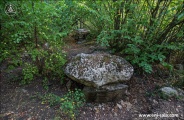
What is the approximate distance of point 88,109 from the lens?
8.64 feet

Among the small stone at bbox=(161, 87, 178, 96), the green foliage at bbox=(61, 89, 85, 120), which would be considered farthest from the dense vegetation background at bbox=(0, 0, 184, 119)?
the green foliage at bbox=(61, 89, 85, 120)

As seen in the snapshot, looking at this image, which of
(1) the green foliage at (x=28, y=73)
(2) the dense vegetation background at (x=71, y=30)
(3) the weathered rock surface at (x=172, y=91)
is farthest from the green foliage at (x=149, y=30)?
(1) the green foliage at (x=28, y=73)

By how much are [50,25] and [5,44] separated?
912 millimetres

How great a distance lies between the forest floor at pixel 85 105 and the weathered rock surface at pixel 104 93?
104mm

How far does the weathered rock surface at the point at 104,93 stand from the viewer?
2.70m

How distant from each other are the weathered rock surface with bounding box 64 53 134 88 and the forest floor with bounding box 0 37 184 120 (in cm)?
47

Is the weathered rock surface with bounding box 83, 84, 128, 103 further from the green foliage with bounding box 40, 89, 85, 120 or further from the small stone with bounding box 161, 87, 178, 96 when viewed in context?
the small stone with bounding box 161, 87, 178, 96

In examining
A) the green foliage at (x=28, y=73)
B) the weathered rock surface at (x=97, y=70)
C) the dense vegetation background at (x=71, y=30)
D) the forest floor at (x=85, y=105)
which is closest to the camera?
the forest floor at (x=85, y=105)

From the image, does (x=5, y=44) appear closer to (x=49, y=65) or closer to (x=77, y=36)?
(x=49, y=65)

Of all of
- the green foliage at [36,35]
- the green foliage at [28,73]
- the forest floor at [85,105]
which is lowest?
the forest floor at [85,105]

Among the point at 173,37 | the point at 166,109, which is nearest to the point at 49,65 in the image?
the point at 166,109

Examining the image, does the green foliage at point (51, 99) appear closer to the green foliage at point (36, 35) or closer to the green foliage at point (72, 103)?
the green foliage at point (72, 103)

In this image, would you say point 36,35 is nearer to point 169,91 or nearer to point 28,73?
point 28,73

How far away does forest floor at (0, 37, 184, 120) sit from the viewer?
2.35 meters
